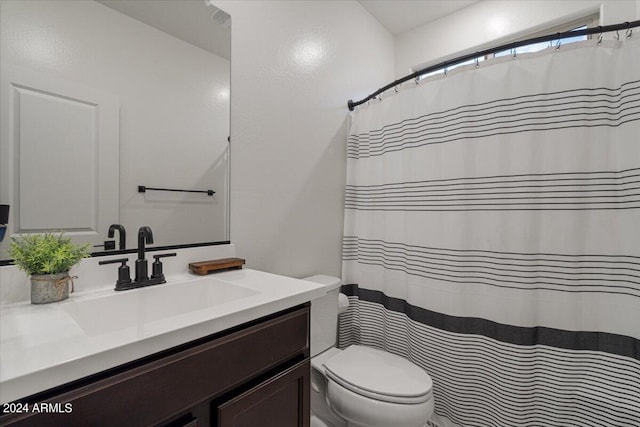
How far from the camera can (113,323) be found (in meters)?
0.84

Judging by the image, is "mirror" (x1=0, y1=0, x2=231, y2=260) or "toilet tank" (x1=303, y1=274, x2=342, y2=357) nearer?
"mirror" (x1=0, y1=0, x2=231, y2=260)

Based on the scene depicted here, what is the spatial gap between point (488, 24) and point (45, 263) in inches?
106

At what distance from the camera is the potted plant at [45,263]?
771 millimetres

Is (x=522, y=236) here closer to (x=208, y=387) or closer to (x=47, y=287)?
(x=208, y=387)

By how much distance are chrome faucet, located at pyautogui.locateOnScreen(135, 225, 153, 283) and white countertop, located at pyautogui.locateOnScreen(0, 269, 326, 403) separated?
0.19ft

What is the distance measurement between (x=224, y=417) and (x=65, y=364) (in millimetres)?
378

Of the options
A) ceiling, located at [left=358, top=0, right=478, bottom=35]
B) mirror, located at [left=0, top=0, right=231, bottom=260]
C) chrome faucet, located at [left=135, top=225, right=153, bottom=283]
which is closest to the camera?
mirror, located at [left=0, top=0, right=231, bottom=260]

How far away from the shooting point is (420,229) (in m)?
1.58

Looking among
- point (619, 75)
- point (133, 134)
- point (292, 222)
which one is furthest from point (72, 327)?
point (619, 75)

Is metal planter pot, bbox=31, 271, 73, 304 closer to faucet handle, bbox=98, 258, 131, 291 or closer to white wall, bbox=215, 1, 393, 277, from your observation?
faucet handle, bbox=98, 258, 131, 291

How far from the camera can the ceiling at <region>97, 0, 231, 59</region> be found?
1.08 metres

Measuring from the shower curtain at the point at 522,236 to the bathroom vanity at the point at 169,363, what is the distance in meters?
0.87

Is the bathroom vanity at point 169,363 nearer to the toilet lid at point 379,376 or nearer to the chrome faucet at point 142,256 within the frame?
the chrome faucet at point 142,256

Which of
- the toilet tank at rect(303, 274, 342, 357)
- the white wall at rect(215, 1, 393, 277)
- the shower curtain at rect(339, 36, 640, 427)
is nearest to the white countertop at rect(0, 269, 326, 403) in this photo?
the white wall at rect(215, 1, 393, 277)
